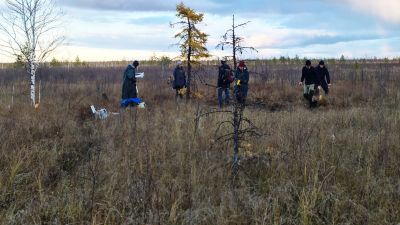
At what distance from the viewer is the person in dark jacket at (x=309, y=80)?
41.8 ft

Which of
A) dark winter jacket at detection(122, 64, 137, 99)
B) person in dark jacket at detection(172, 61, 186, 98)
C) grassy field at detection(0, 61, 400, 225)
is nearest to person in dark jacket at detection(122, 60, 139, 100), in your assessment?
dark winter jacket at detection(122, 64, 137, 99)

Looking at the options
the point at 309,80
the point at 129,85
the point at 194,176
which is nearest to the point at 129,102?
the point at 129,85

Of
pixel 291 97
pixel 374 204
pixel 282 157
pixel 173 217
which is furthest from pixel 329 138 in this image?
pixel 291 97

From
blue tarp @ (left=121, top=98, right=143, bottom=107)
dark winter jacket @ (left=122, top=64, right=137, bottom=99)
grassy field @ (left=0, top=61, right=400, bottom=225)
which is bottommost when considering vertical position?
grassy field @ (left=0, top=61, right=400, bottom=225)

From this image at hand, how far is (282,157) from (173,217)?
233 cm

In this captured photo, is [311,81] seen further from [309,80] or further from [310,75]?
[310,75]

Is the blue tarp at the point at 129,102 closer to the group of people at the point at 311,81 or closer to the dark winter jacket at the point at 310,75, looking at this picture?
the group of people at the point at 311,81

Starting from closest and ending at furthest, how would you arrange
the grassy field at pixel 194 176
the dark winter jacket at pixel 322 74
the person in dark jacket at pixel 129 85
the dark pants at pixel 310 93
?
1. the grassy field at pixel 194 176
2. the person in dark jacket at pixel 129 85
3. the dark pants at pixel 310 93
4. the dark winter jacket at pixel 322 74

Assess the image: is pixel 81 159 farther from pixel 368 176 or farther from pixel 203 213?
pixel 368 176

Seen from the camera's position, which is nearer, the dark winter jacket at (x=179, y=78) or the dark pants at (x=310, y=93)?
the dark pants at (x=310, y=93)

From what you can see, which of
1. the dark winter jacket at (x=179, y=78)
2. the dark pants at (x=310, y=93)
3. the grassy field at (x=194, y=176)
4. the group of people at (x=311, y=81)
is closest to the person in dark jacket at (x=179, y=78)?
the dark winter jacket at (x=179, y=78)

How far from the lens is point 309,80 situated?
1291 centimetres

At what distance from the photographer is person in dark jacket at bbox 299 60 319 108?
12743mm

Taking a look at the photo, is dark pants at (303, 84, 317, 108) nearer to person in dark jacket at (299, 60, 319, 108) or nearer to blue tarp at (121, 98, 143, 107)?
person in dark jacket at (299, 60, 319, 108)
